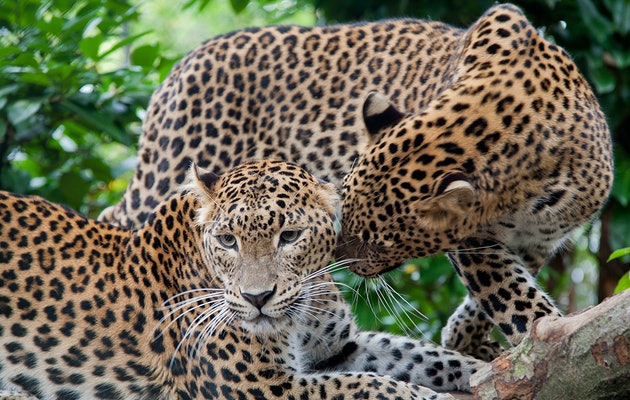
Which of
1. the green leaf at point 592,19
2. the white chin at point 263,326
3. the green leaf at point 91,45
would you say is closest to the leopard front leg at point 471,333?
the white chin at point 263,326

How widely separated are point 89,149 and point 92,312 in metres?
4.88

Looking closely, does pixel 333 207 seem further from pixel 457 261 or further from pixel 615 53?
pixel 615 53

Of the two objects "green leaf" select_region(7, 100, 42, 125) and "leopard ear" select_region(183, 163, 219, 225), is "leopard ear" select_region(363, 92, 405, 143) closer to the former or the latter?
"leopard ear" select_region(183, 163, 219, 225)

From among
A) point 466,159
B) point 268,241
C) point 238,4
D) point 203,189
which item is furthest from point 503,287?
point 238,4

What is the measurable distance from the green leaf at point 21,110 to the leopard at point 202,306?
1.37 m

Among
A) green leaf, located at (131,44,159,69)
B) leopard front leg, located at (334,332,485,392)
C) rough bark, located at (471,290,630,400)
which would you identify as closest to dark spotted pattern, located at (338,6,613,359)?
leopard front leg, located at (334,332,485,392)

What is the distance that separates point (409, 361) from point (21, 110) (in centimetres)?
422

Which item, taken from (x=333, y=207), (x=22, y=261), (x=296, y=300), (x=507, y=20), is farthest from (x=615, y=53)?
(x=22, y=261)

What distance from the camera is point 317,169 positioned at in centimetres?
884

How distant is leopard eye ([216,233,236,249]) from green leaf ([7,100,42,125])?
304cm

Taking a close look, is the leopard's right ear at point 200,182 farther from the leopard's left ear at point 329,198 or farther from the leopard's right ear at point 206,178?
the leopard's left ear at point 329,198

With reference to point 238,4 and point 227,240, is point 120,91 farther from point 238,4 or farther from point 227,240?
point 227,240

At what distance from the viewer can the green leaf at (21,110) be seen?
344 inches

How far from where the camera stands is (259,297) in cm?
611
